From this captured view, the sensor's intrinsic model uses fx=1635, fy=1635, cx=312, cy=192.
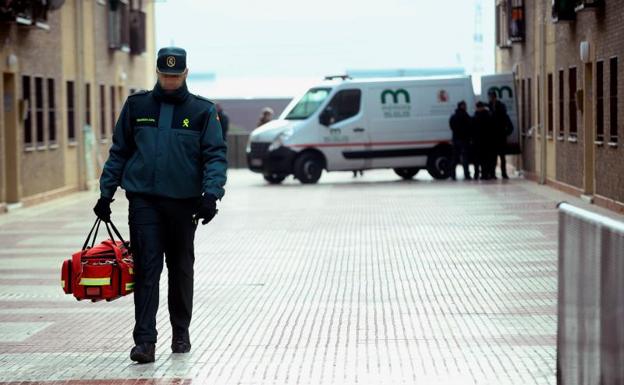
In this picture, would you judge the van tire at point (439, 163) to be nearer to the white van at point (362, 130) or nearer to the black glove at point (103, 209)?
the white van at point (362, 130)

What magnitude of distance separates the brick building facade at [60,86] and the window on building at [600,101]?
9520mm

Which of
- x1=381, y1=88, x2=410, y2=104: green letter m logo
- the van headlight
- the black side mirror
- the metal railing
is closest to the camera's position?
the metal railing

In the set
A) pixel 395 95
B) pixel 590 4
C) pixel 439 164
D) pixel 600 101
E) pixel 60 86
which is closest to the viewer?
pixel 590 4

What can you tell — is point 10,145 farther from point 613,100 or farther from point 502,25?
point 502,25

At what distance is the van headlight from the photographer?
35719 millimetres

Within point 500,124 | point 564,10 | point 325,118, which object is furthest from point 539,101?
point 564,10

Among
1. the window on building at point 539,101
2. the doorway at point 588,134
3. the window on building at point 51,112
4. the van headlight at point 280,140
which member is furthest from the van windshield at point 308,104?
the doorway at point 588,134

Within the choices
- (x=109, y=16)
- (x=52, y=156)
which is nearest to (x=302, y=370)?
(x=52, y=156)

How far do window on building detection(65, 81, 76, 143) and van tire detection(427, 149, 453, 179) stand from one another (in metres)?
7.97

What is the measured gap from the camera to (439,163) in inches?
1448

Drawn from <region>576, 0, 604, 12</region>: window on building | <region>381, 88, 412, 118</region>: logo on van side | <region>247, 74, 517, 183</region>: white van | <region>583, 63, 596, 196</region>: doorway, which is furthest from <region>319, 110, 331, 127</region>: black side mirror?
<region>576, 0, 604, 12</region>: window on building

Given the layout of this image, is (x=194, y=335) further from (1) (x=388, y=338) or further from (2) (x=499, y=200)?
(2) (x=499, y=200)

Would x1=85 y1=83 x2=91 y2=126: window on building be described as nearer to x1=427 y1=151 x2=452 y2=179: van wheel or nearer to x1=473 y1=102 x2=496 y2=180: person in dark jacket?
x1=427 y1=151 x2=452 y2=179: van wheel

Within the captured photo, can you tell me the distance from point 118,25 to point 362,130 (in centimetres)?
770
